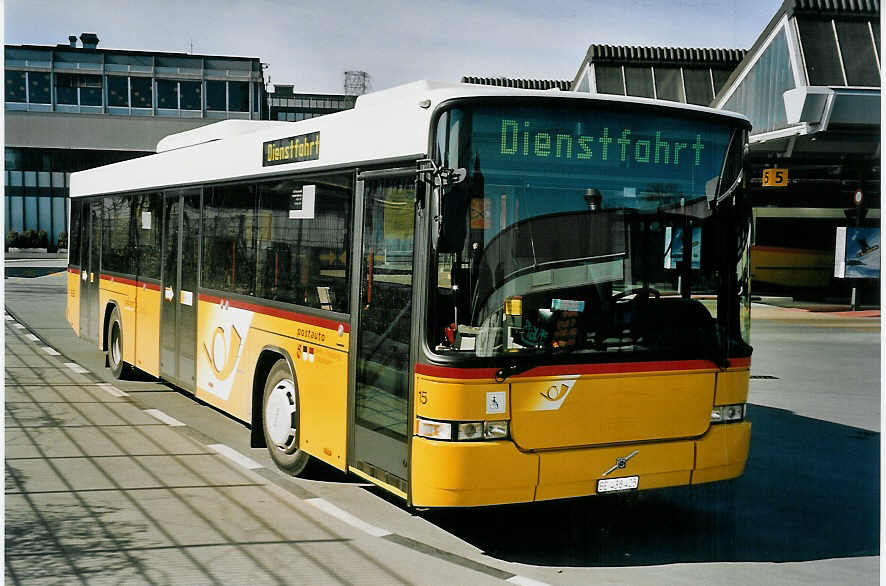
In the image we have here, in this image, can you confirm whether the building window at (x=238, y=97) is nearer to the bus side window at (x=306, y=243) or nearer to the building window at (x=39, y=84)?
the building window at (x=39, y=84)

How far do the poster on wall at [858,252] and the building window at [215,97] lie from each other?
29160 mm

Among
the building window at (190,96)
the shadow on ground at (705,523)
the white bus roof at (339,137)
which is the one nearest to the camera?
the white bus roof at (339,137)

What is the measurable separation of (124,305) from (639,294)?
848 cm

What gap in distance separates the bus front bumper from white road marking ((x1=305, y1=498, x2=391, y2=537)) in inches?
29.0

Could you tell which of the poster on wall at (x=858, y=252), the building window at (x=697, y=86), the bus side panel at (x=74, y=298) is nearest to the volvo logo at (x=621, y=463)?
the bus side panel at (x=74, y=298)

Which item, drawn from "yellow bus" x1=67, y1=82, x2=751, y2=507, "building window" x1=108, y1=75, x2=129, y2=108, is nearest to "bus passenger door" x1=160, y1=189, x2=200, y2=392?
"yellow bus" x1=67, y1=82, x2=751, y2=507

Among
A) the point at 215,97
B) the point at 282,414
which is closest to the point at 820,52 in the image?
the point at 282,414

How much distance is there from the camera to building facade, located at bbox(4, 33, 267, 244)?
3262cm

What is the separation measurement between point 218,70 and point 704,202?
4002 cm

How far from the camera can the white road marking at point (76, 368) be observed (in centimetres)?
1369

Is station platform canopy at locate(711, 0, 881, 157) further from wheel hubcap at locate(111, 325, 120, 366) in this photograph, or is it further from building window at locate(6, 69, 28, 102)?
building window at locate(6, 69, 28, 102)

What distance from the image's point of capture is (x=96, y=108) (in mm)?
40781

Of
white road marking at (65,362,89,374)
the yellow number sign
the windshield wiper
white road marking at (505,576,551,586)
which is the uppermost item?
the yellow number sign

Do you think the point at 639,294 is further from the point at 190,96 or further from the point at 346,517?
the point at 190,96
